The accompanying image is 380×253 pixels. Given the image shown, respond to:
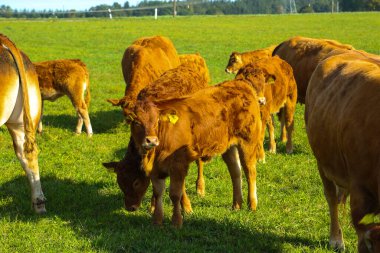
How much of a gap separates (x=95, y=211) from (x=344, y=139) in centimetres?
344

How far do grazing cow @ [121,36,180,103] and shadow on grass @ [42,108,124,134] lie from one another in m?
1.19

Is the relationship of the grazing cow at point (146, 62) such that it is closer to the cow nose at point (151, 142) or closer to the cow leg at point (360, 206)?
the cow nose at point (151, 142)

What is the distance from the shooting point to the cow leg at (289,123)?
955 cm

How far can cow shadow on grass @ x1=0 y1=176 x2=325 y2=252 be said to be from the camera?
5.51 metres

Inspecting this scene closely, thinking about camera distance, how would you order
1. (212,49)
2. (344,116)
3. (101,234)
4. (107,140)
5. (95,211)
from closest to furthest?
(344,116) → (101,234) → (95,211) → (107,140) → (212,49)

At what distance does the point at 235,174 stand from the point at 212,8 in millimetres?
129817

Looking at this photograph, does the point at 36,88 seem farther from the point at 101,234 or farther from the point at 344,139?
the point at 344,139

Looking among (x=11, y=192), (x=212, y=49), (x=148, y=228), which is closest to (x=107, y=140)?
(x=11, y=192)

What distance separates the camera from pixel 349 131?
162 inches

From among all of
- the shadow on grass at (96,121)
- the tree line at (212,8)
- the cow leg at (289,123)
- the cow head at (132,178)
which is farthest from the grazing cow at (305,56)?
the tree line at (212,8)

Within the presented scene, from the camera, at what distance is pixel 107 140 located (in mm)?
10367

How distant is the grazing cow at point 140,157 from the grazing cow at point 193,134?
93mm

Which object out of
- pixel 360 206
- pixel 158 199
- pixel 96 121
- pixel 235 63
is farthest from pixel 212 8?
pixel 360 206

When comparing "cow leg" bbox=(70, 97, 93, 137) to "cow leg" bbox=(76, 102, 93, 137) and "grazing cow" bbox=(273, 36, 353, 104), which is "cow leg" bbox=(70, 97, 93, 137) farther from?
"grazing cow" bbox=(273, 36, 353, 104)
